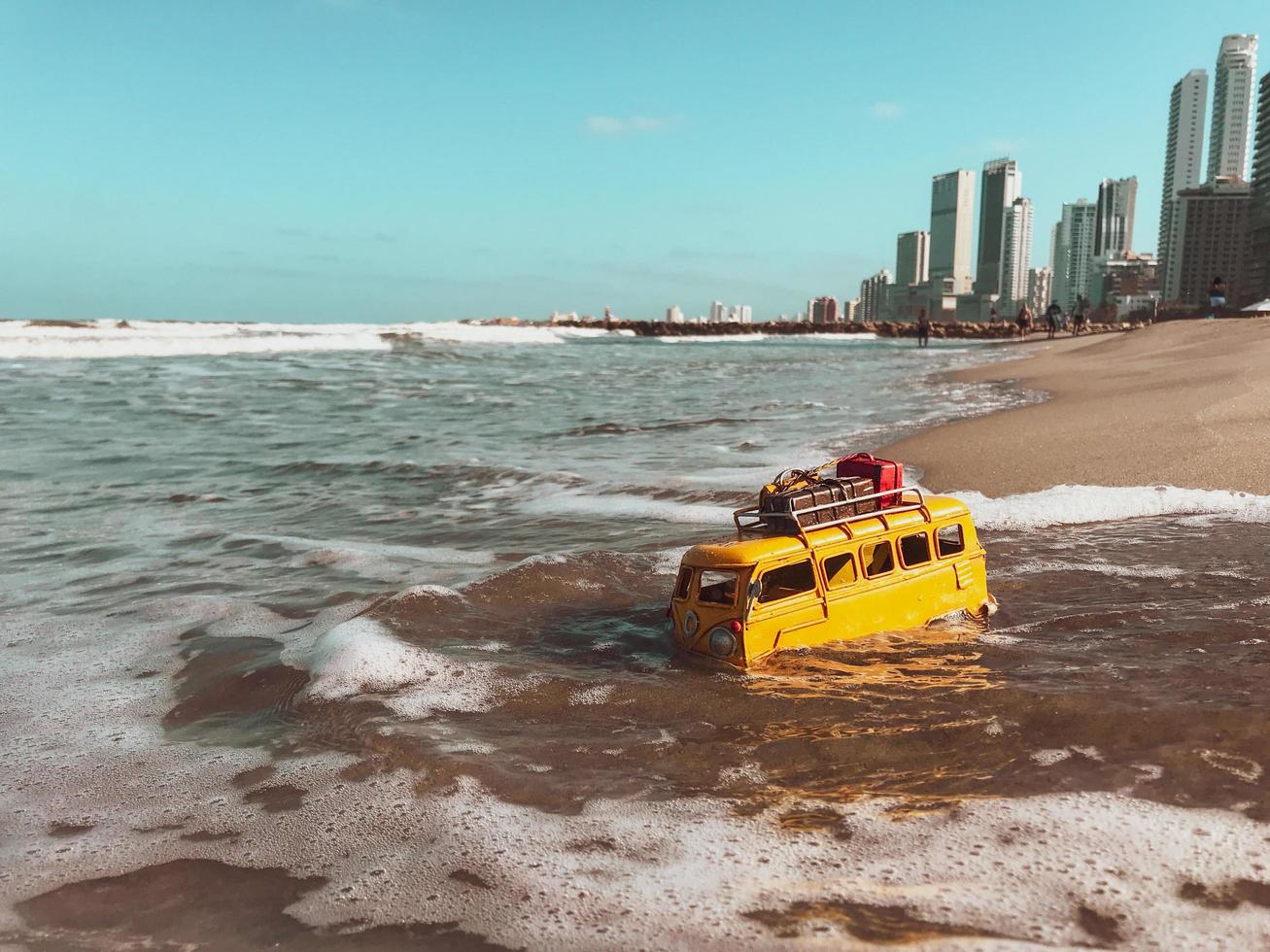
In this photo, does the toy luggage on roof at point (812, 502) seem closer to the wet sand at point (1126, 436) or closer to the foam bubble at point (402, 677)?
the foam bubble at point (402, 677)

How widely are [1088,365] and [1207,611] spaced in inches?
1076

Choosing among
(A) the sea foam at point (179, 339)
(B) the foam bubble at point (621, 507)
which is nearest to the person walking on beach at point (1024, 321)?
(A) the sea foam at point (179, 339)

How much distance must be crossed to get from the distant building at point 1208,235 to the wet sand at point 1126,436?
170m

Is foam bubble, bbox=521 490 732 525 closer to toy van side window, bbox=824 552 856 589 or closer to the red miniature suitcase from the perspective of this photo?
the red miniature suitcase

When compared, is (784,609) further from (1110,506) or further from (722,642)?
(1110,506)

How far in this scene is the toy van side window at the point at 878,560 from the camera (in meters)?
8.70

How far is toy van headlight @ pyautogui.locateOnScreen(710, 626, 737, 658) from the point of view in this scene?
807 cm

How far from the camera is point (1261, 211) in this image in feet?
475

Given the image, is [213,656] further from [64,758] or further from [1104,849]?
[1104,849]

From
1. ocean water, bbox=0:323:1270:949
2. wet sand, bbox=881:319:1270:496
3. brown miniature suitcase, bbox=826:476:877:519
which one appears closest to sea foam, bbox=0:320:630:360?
ocean water, bbox=0:323:1270:949

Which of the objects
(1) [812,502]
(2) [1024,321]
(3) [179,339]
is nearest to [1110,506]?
(1) [812,502]

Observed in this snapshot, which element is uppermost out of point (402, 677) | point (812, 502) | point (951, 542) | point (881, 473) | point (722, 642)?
point (881, 473)

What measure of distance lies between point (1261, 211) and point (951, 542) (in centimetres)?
16878

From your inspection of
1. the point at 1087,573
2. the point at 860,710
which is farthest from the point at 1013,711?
the point at 1087,573
